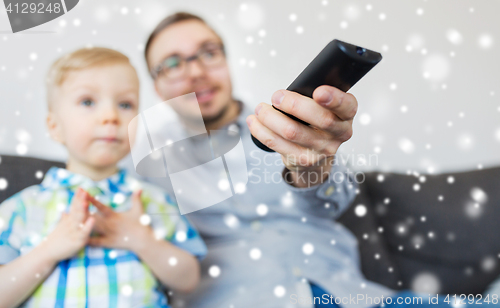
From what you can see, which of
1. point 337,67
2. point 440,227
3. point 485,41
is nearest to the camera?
point 337,67

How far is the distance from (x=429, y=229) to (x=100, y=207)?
78cm

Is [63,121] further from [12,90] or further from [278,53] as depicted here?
[278,53]

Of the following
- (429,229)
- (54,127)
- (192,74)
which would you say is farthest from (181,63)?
(429,229)

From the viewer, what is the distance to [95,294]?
546 mm

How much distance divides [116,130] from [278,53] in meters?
0.46

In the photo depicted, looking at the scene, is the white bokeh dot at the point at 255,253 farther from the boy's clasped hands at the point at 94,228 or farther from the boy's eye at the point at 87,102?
the boy's eye at the point at 87,102

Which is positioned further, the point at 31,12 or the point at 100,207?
the point at 31,12

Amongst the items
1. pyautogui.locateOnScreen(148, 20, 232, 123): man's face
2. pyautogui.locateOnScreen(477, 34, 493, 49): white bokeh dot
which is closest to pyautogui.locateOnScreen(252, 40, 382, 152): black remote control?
pyautogui.locateOnScreen(148, 20, 232, 123): man's face

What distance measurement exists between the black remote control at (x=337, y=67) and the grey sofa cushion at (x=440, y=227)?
58 cm

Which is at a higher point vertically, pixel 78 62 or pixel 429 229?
pixel 78 62

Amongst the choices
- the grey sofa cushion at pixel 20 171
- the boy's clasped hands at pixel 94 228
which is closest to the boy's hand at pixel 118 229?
the boy's clasped hands at pixel 94 228

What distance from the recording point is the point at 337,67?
0.36 meters

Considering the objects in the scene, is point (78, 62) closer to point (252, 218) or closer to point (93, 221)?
point (93, 221)

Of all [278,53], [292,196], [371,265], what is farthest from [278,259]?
[278,53]
